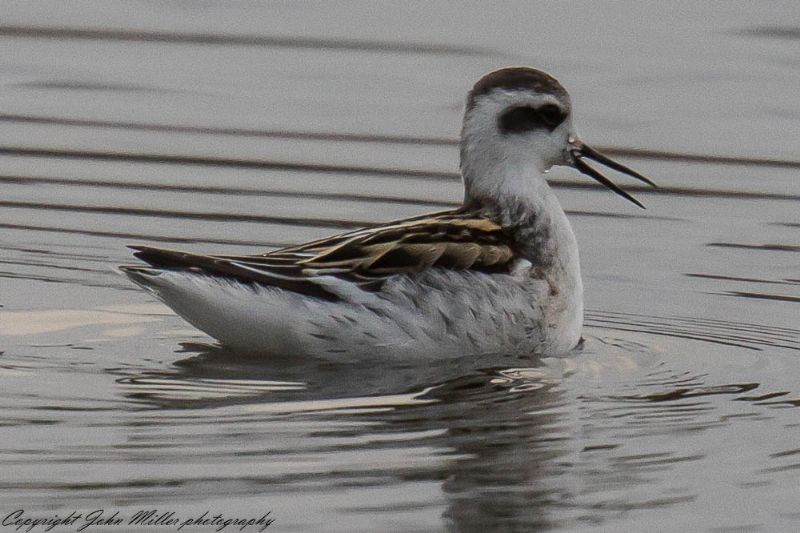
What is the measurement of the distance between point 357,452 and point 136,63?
29.8ft

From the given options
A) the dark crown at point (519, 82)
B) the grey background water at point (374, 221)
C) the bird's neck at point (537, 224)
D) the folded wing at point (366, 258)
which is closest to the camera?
the grey background water at point (374, 221)

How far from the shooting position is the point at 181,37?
18484 millimetres

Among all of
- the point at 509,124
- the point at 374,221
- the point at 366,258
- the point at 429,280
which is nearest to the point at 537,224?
the point at 509,124

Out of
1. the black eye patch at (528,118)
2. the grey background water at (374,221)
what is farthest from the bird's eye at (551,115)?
the grey background water at (374,221)

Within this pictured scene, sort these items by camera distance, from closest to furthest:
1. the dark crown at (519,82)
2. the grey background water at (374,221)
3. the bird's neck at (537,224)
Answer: the grey background water at (374,221) → the bird's neck at (537,224) → the dark crown at (519,82)

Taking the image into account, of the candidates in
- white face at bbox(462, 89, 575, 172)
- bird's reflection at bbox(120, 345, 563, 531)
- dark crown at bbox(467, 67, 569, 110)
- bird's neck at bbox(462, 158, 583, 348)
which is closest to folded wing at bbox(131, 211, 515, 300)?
bird's neck at bbox(462, 158, 583, 348)

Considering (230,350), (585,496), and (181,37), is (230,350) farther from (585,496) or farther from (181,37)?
(181,37)

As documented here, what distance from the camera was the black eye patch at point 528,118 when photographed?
12.1m

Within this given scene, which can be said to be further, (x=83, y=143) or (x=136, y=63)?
(x=136, y=63)

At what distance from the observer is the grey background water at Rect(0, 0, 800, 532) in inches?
348

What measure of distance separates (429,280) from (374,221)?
3.07 m

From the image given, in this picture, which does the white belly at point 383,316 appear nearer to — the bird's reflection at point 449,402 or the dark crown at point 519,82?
the bird's reflection at point 449,402

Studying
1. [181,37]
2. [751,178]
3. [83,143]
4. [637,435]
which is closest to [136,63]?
[181,37]

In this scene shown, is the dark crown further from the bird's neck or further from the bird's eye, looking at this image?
the bird's neck
